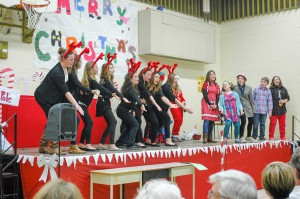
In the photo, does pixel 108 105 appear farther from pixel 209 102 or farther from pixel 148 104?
pixel 209 102

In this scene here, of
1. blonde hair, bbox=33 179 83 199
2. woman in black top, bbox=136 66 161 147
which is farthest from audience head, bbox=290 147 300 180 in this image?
woman in black top, bbox=136 66 161 147

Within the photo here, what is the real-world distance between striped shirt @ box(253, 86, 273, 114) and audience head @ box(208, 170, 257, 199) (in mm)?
6903

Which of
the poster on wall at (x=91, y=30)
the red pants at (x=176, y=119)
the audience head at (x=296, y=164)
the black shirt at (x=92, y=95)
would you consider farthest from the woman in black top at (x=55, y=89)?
the red pants at (x=176, y=119)

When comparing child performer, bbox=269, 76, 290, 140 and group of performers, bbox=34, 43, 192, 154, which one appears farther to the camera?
child performer, bbox=269, 76, 290, 140

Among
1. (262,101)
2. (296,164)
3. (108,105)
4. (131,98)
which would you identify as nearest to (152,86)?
(131,98)

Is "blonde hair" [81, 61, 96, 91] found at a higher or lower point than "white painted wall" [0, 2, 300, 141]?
lower

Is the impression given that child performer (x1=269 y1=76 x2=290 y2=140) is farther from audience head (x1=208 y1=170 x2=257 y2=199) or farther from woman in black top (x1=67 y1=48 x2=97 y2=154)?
audience head (x1=208 y1=170 x2=257 y2=199)

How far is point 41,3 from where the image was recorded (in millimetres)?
6285

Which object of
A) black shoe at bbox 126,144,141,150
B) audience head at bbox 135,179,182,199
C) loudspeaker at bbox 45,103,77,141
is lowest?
black shoe at bbox 126,144,141,150

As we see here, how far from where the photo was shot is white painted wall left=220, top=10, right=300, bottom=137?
991 centimetres

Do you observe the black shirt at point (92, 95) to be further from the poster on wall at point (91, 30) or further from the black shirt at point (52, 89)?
the poster on wall at point (91, 30)

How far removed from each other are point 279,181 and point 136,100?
3999 millimetres

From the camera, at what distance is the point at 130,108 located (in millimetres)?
6246

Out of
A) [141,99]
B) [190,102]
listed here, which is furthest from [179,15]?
[141,99]
